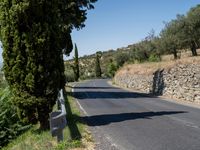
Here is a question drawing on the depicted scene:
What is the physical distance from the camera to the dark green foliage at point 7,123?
15.2 m

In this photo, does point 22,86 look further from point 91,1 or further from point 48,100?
point 91,1

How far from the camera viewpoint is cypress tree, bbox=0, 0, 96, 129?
1396 centimetres

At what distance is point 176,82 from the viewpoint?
1208 inches

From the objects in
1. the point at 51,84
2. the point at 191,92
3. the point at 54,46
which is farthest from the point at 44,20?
the point at 191,92

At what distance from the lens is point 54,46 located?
1458 cm

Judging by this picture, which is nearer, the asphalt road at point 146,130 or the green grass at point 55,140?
the green grass at point 55,140

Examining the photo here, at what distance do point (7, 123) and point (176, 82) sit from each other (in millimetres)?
17496

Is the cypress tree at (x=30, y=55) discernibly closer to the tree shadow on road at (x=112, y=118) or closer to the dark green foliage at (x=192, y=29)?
the tree shadow on road at (x=112, y=118)

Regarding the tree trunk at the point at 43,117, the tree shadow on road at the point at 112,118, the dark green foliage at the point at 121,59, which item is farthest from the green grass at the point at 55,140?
the dark green foliage at the point at 121,59

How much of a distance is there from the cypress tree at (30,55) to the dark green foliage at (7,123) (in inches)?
39.4

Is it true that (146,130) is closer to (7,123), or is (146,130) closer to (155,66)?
(7,123)

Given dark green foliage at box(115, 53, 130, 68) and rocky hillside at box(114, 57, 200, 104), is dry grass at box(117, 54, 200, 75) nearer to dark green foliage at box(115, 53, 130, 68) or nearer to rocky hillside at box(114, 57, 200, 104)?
rocky hillside at box(114, 57, 200, 104)

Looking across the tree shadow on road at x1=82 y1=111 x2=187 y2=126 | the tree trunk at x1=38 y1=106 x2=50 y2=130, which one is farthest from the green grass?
the tree shadow on road at x1=82 y1=111 x2=187 y2=126

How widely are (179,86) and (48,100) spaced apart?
1727 centimetres
